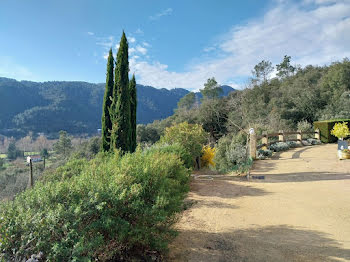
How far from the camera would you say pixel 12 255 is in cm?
153

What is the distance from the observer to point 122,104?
8.24 meters

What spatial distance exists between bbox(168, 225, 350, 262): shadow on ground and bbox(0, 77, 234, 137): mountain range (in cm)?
4003

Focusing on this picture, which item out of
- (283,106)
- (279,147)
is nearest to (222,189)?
(279,147)

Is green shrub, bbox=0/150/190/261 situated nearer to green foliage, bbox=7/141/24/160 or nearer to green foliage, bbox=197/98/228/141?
green foliage, bbox=197/98/228/141

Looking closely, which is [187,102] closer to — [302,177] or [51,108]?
[51,108]

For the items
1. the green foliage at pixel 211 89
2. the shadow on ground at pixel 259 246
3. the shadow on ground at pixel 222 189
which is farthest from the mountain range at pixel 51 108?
the shadow on ground at pixel 259 246

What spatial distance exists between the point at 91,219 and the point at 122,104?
6678 mm

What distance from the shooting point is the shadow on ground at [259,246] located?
8.59 feet

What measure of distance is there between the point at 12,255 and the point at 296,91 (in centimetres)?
2753

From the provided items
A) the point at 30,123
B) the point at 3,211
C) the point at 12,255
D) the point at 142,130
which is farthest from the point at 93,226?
the point at 30,123

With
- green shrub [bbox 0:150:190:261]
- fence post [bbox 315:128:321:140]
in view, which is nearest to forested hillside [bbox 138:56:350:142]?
fence post [bbox 315:128:321:140]

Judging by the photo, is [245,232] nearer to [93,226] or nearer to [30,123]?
[93,226]

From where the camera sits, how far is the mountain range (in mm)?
36906

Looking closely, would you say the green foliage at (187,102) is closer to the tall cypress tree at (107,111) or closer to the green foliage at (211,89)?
the green foliage at (211,89)
